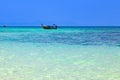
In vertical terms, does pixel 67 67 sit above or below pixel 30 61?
above

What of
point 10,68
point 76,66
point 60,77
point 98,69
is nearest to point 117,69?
point 98,69

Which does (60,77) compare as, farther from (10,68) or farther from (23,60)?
(23,60)

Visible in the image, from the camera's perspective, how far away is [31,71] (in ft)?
40.7

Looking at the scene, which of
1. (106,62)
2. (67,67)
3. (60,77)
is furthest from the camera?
(106,62)

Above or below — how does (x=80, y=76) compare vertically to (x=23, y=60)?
above

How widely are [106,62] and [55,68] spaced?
2850mm

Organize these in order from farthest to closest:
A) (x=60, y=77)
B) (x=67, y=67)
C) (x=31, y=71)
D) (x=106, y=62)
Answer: (x=106, y=62), (x=67, y=67), (x=31, y=71), (x=60, y=77)

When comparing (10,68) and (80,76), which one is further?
(10,68)

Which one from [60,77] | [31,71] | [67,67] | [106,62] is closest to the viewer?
[60,77]

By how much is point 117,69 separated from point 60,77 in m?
2.60

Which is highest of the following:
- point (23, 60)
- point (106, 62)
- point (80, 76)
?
point (80, 76)

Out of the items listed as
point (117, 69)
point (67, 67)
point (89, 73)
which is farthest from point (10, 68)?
point (117, 69)

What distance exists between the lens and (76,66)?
13.7 metres

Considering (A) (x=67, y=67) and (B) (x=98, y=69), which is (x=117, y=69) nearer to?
(B) (x=98, y=69)
